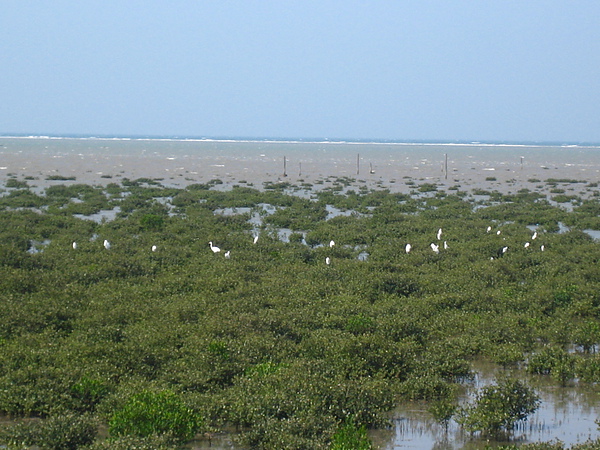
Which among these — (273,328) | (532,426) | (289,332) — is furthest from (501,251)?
(532,426)

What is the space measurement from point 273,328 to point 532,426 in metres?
4.93

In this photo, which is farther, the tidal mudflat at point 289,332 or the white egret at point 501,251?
the white egret at point 501,251

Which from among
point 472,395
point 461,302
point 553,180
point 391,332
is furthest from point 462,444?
point 553,180

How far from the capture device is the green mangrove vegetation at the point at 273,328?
8.86 m

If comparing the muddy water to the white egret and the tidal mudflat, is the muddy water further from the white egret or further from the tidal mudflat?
the white egret

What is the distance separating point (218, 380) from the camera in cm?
1022

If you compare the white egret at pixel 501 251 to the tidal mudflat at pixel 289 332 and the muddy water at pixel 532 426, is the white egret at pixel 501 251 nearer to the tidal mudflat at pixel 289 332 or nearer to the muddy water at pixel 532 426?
the tidal mudflat at pixel 289 332

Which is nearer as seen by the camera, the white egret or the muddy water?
the muddy water

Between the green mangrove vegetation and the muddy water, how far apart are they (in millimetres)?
180

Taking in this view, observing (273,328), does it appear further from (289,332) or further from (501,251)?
(501,251)

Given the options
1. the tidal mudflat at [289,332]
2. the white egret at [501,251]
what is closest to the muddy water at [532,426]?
the tidal mudflat at [289,332]

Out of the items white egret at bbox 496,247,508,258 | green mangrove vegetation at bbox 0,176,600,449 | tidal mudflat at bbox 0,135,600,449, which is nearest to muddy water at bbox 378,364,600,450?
tidal mudflat at bbox 0,135,600,449

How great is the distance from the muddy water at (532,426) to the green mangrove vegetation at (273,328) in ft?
0.59

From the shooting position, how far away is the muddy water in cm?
887
